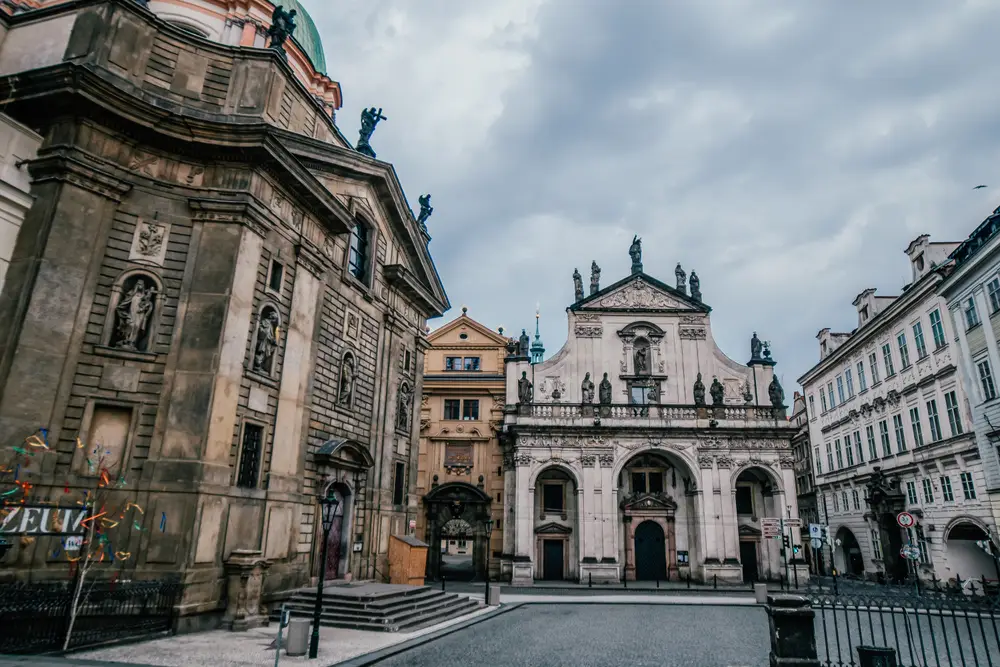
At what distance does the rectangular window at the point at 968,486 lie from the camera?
27922 mm

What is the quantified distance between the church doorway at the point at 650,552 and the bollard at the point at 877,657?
27.3 metres

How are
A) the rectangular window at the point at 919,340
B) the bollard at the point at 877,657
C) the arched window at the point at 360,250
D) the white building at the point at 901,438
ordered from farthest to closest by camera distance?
the rectangular window at the point at 919,340 → the white building at the point at 901,438 → the arched window at the point at 360,250 → the bollard at the point at 877,657

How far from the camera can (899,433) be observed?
113 feet

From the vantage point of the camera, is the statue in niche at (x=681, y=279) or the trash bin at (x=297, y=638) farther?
the statue in niche at (x=681, y=279)

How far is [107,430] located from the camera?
47.7 feet

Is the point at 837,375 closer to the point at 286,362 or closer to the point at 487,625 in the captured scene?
the point at 487,625

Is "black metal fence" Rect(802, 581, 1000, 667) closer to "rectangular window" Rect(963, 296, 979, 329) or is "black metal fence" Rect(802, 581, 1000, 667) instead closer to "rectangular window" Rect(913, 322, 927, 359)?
"rectangular window" Rect(963, 296, 979, 329)

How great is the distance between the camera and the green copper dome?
30.0 metres

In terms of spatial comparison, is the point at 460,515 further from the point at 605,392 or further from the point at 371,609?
the point at 371,609

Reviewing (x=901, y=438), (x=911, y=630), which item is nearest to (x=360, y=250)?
(x=911, y=630)

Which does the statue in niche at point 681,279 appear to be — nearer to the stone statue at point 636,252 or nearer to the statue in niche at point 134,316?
the stone statue at point 636,252

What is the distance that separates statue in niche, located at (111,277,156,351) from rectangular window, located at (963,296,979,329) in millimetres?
31342

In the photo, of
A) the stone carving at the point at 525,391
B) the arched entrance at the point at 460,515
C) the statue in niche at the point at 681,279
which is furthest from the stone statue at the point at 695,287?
the arched entrance at the point at 460,515

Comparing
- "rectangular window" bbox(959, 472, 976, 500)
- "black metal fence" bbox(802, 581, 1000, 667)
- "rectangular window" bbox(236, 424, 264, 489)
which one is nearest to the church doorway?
"black metal fence" bbox(802, 581, 1000, 667)
